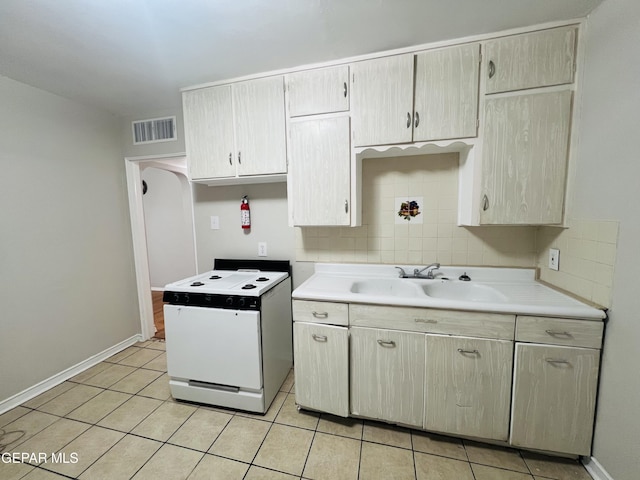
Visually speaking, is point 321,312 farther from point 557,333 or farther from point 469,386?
point 557,333

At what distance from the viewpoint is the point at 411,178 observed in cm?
189

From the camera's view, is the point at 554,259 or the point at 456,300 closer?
the point at 456,300

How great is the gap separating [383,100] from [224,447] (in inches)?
91.1

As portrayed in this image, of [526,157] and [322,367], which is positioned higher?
[526,157]

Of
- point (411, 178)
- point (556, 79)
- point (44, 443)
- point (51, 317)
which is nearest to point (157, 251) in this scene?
point (51, 317)

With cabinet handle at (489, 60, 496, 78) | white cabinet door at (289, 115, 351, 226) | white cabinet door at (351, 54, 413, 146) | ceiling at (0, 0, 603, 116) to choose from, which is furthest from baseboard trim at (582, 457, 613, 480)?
ceiling at (0, 0, 603, 116)

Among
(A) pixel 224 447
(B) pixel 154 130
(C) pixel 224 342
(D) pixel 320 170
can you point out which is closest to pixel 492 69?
(D) pixel 320 170

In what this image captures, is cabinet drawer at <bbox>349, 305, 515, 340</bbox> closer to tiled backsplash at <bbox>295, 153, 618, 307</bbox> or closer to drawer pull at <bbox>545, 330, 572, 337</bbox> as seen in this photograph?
drawer pull at <bbox>545, 330, 572, 337</bbox>

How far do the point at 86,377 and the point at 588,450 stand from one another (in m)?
3.46

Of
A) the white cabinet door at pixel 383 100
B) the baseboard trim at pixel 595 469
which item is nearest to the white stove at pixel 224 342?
the white cabinet door at pixel 383 100

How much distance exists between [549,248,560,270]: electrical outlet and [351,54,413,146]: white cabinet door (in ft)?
3.77

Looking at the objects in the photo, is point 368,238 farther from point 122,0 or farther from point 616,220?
point 122,0

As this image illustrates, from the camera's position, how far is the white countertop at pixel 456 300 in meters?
1.27

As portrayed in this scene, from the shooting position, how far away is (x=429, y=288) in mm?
1776
